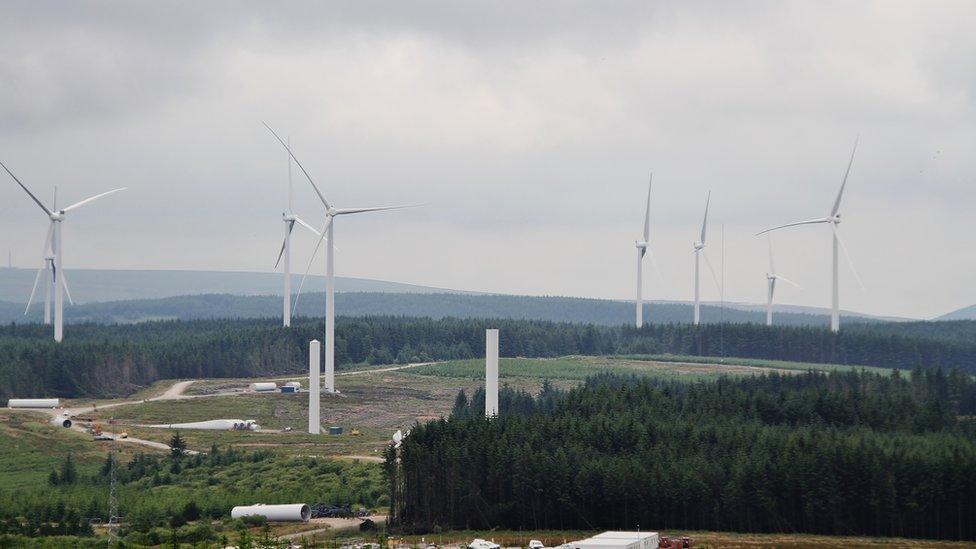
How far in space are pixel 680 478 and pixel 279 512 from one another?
84.2 feet

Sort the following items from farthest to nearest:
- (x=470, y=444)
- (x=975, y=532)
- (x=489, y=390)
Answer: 1. (x=489, y=390)
2. (x=470, y=444)
3. (x=975, y=532)

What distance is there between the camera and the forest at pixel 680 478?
332 ft

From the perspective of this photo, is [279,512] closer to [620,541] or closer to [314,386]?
[620,541]

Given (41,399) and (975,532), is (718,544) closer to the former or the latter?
(975,532)

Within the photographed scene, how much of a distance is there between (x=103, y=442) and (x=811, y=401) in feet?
205

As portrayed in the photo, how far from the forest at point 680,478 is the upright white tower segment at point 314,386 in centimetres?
3362

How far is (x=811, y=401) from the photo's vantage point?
134m

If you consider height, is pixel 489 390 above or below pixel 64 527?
above

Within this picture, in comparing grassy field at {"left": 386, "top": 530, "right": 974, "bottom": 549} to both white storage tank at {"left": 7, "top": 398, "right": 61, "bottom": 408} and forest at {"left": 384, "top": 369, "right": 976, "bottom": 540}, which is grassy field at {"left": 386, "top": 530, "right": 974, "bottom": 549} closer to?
forest at {"left": 384, "top": 369, "right": 976, "bottom": 540}

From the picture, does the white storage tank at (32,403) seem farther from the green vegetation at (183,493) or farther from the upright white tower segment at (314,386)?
the green vegetation at (183,493)

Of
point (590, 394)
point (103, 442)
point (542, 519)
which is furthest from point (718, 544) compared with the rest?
point (103, 442)

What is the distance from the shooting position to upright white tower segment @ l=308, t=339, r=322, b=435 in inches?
5999

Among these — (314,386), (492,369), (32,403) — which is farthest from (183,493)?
(32,403)

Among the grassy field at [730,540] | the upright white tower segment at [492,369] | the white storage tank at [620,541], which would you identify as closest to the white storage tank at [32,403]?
the upright white tower segment at [492,369]
